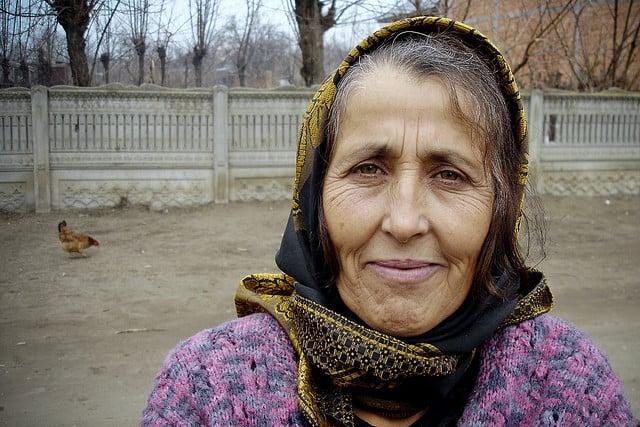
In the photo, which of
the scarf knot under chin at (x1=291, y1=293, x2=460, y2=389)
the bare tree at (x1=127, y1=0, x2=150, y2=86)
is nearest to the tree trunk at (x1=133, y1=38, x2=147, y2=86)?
the bare tree at (x1=127, y1=0, x2=150, y2=86)

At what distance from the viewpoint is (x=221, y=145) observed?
1034 centimetres

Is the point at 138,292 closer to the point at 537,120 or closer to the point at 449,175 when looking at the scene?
the point at 449,175

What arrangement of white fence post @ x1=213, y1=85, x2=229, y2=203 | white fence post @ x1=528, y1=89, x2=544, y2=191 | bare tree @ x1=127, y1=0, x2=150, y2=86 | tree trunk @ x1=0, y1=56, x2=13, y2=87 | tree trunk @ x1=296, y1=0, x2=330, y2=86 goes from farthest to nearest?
1. tree trunk @ x1=296, y1=0, x2=330, y2=86
2. white fence post @ x1=528, y1=89, x2=544, y2=191
3. white fence post @ x1=213, y1=85, x2=229, y2=203
4. bare tree @ x1=127, y1=0, x2=150, y2=86
5. tree trunk @ x1=0, y1=56, x2=13, y2=87

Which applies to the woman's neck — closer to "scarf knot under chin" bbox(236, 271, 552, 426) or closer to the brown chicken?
"scarf knot under chin" bbox(236, 271, 552, 426)

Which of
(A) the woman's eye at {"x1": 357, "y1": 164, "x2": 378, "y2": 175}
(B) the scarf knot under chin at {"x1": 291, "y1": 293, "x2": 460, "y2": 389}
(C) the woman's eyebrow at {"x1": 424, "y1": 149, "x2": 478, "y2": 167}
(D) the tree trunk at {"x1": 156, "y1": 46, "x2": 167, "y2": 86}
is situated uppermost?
(D) the tree trunk at {"x1": 156, "y1": 46, "x2": 167, "y2": 86}

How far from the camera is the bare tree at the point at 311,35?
43.1 feet

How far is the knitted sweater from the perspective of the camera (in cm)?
134

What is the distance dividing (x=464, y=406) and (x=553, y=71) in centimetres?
1425

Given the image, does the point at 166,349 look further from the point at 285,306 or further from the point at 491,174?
the point at 491,174

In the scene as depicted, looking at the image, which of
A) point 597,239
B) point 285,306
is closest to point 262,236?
point 597,239

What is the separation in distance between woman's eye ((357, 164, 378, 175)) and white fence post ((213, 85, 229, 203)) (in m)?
9.14

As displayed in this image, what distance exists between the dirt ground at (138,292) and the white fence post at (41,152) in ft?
0.99

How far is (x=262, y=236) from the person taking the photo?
8.81 metres

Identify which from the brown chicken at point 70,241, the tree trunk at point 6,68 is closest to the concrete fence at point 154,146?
the brown chicken at point 70,241
